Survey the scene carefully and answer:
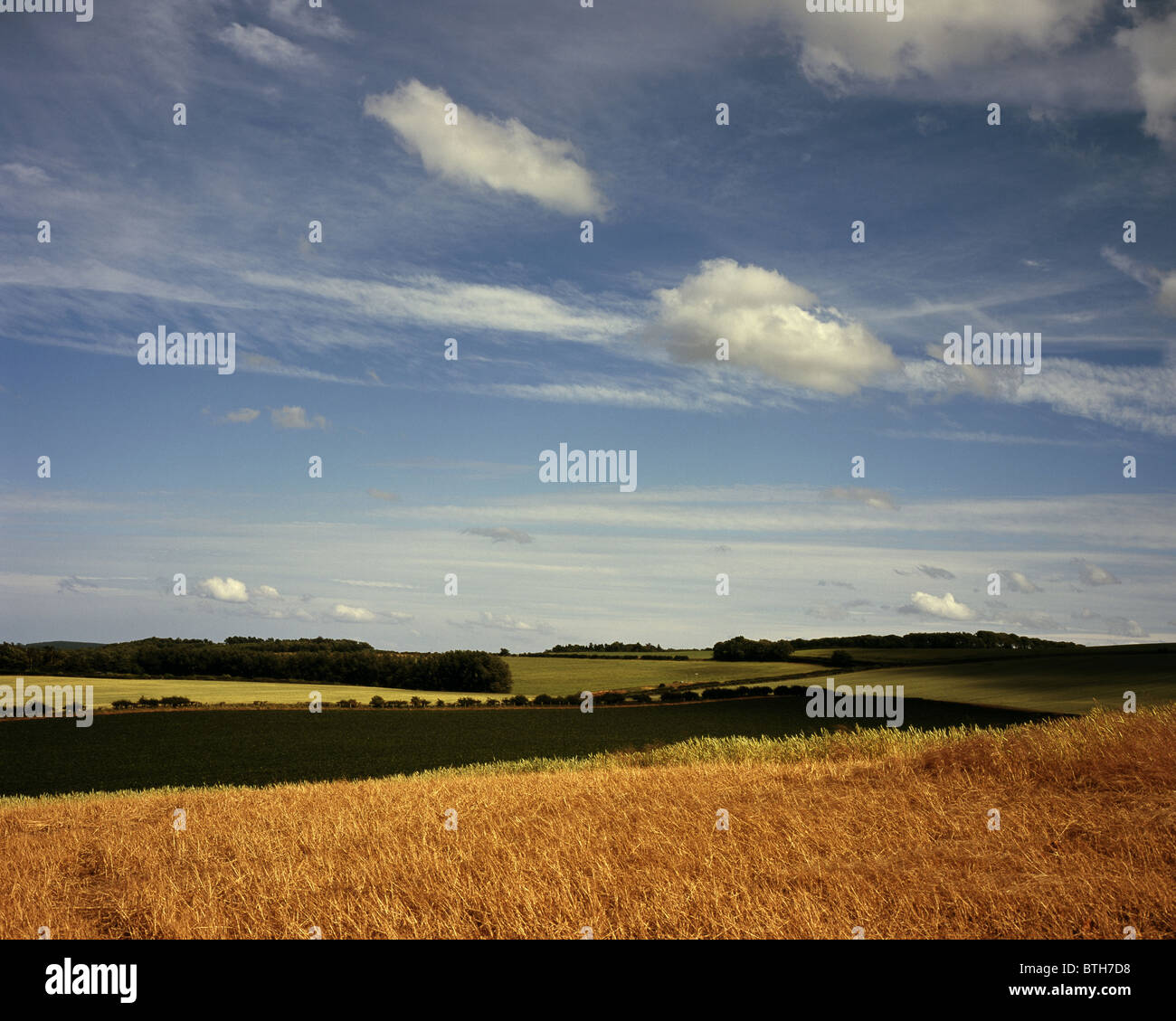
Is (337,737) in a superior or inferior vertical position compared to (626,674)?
superior

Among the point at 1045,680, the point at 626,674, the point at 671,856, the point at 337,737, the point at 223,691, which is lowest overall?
the point at 626,674

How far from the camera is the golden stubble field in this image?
10.2 meters

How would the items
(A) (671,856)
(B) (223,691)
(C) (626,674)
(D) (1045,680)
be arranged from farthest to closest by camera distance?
1. (C) (626,674)
2. (B) (223,691)
3. (D) (1045,680)
4. (A) (671,856)

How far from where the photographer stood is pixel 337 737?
47562 mm

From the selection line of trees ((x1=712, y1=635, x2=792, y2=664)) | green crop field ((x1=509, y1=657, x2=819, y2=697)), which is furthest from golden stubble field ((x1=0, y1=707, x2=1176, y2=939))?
line of trees ((x1=712, y1=635, x2=792, y2=664))

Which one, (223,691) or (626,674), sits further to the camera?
(626,674)

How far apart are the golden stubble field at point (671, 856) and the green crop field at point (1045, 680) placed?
38268 mm

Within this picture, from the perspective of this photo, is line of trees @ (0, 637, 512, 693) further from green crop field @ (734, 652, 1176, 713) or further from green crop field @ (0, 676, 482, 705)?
green crop field @ (734, 652, 1176, 713)

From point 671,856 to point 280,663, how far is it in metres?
78.8

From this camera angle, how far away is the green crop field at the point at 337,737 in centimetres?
3666

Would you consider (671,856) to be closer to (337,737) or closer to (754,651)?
(337,737)

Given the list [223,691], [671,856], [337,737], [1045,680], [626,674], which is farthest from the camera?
[626,674]

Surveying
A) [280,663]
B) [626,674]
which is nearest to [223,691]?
[280,663]
